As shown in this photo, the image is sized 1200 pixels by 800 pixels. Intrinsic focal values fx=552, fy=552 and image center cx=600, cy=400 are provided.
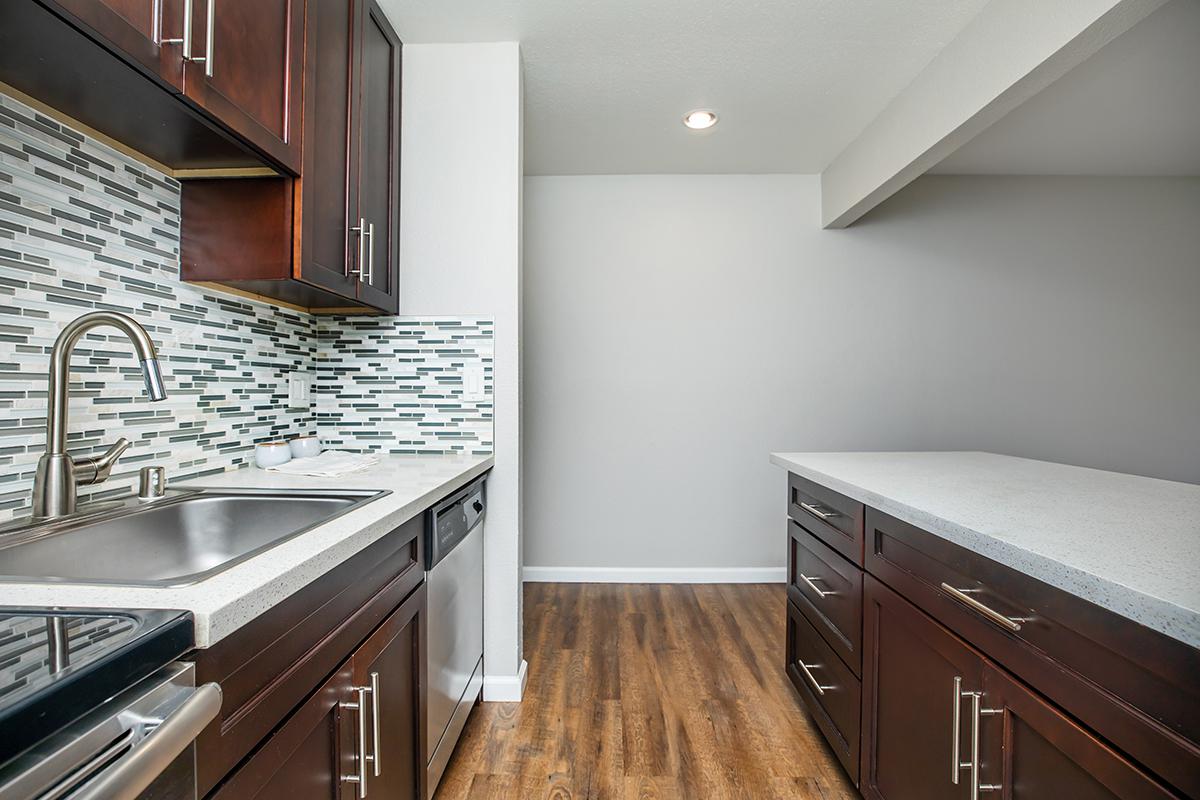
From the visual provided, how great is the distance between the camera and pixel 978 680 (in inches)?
38.7

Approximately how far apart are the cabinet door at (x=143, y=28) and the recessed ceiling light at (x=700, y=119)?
82.1 inches

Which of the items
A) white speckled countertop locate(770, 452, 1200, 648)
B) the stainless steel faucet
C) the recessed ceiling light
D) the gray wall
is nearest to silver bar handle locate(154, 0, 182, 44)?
the stainless steel faucet

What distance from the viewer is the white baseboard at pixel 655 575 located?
3.34 m

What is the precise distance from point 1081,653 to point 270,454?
6.34 feet

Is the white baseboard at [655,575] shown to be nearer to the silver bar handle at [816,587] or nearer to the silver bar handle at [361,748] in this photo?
the silver bar handle at [816,587]

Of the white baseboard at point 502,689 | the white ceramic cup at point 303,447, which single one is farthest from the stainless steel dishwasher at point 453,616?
the white ceramic cup at point 303,447

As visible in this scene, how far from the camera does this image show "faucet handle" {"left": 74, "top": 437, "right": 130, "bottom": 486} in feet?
3.55

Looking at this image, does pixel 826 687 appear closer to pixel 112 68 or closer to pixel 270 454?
pixel 270 454

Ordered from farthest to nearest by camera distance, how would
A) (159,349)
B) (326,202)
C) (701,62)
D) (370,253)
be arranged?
(701,62), (370,253), (326,202), (159,349)

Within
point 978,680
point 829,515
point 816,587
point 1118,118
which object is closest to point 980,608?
point 978,680

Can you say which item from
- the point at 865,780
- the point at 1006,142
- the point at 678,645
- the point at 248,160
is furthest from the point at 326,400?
the point at 1006,142

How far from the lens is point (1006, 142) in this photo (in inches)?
115

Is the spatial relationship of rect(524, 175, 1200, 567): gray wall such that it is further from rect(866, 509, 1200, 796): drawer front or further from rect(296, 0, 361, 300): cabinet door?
rect(866, 509, 1200, 796): drawer front

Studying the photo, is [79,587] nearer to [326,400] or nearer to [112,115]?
[112,115]
